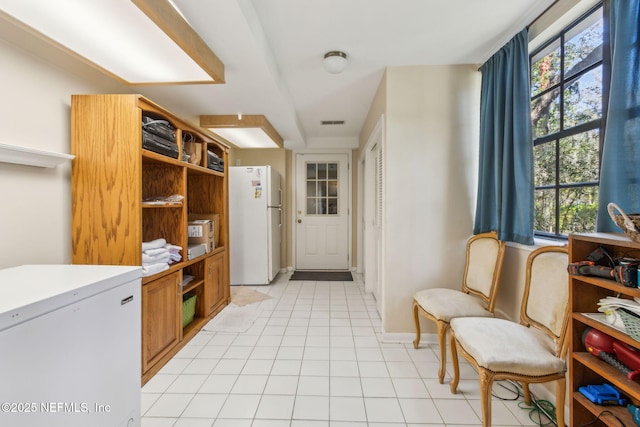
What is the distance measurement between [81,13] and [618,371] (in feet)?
9.19

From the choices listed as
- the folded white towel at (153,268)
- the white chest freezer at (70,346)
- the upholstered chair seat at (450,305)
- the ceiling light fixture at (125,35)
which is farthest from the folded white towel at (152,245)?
the upholstered chair seat at (450,305)

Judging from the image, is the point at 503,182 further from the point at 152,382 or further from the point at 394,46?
the point at 152,382

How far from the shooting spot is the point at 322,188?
4.83 meters

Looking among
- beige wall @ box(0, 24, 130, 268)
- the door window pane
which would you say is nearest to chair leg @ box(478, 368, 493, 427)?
beige wall @ box(0, 24, 130, 268)

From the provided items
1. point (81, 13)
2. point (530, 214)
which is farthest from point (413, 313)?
point (81, 13)

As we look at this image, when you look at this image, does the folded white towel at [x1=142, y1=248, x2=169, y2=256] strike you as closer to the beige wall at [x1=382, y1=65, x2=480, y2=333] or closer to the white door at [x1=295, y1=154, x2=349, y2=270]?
the beige wall at [x1=382, y1=65, x2=480, y2=333]

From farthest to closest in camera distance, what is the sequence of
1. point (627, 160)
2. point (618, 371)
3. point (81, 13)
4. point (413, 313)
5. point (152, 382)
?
point (413, 313) < point (152, 382) < point (81, 13) < point (627, 160) < point (618, 371)

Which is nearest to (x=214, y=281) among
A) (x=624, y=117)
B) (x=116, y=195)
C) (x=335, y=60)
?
(x=116, y=195)

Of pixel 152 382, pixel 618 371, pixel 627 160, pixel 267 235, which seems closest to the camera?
pixel 618 371

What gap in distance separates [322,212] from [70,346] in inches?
161

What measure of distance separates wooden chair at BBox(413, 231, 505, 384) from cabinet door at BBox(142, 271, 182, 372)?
1964mm

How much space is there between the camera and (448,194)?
228 centimetres

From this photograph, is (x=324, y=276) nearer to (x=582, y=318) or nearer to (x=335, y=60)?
(x=335, y=60)

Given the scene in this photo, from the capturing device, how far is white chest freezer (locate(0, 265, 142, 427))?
0.72m
